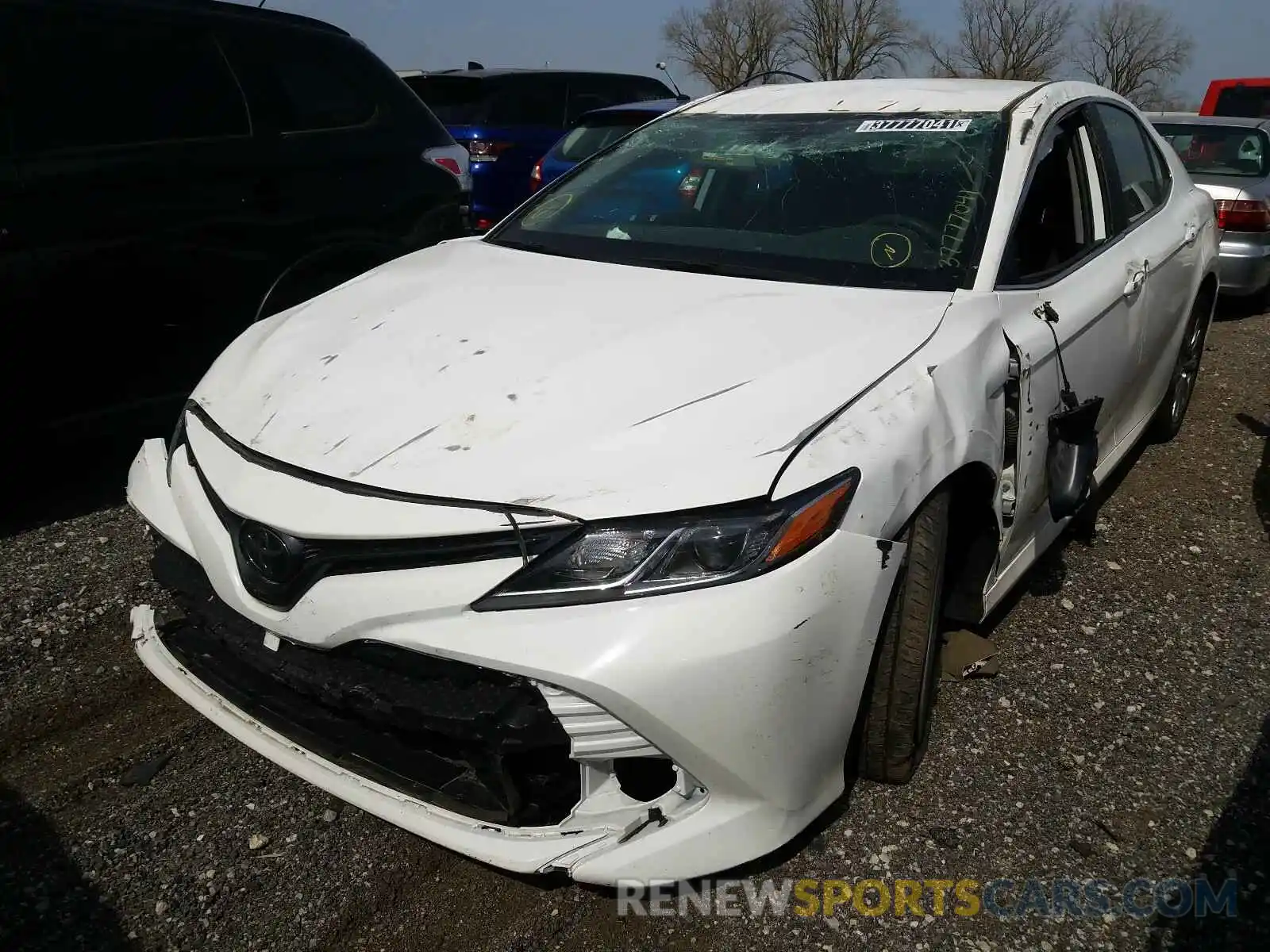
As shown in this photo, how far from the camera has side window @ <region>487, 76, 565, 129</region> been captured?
9.33 m

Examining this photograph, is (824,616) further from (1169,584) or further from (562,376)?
(1169,584)

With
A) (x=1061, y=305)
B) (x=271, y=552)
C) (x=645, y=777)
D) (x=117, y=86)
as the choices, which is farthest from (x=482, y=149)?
(x=645, y=777)

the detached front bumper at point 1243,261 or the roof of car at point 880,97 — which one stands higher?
the roof of car at point 880,97

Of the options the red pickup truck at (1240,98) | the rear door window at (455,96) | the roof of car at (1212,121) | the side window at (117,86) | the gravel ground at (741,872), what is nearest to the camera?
the gravel ground at (741,872)

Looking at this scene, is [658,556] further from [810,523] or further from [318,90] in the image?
[318,90]

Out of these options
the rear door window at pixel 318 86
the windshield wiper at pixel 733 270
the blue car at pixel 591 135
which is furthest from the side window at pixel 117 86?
the blue car at pixel 591 135

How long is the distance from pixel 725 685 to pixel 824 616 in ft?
0.73

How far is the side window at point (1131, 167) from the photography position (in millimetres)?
3438

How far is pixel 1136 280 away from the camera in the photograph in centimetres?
321

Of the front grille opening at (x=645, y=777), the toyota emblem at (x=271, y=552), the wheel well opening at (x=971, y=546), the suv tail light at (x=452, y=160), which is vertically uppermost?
the suv tail light at (x=452, y=160)

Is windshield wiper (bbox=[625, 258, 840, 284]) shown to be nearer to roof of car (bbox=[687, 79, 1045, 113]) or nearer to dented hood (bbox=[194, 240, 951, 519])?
dented hood (bbox=[194, 240, 951, 519])

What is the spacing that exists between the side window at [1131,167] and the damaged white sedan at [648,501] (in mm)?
595

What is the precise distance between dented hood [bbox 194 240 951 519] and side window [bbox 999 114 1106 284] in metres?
0.42

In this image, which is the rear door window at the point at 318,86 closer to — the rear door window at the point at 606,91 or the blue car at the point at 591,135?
the blue car at the point at 591,135
